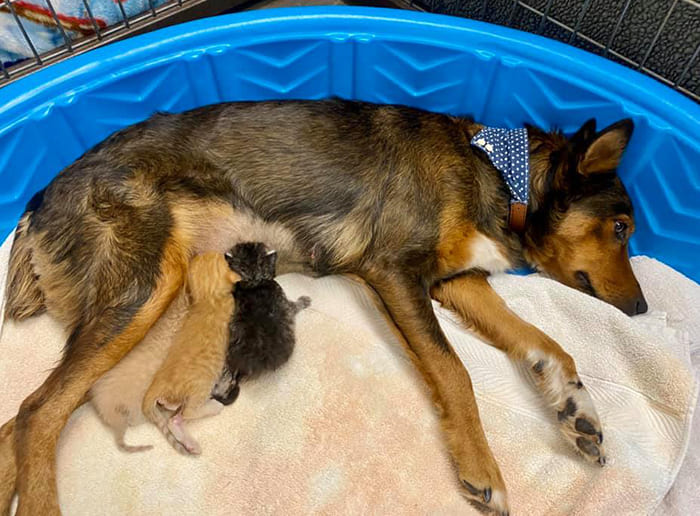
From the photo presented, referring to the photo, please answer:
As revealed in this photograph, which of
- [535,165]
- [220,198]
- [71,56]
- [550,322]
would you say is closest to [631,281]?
[550,322]

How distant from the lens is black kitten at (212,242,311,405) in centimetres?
260

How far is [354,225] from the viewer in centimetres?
292

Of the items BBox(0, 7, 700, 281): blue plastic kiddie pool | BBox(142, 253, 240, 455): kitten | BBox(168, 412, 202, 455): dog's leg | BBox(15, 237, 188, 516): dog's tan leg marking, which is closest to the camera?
BBox(15, 237, 188, 516): dog's tan leg marking

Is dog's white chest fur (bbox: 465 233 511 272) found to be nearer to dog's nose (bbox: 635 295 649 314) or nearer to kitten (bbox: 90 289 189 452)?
dog's nose (bbox: 635 295 649 314)

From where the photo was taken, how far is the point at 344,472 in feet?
8.71

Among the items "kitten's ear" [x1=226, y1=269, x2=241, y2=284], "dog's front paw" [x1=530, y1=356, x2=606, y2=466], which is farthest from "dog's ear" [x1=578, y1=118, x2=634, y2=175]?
"kitten's ear" [x1=226, y1=269, x2=241, y2=284]

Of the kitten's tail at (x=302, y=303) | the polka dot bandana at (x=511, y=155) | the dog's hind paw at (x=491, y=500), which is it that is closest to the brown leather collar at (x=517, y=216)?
the polka dot bandana at (x=511, y=155)

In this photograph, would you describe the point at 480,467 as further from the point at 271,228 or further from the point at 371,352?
the point at 271,228

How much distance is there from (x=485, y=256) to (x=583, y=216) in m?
0.51

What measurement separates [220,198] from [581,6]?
2410 mm

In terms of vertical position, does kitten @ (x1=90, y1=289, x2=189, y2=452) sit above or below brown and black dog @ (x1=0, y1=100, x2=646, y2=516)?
below

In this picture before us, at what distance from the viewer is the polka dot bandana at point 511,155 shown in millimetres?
2869

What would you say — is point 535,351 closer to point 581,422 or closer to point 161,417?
point 581,422

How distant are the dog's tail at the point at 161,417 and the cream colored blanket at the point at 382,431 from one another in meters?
0.08
